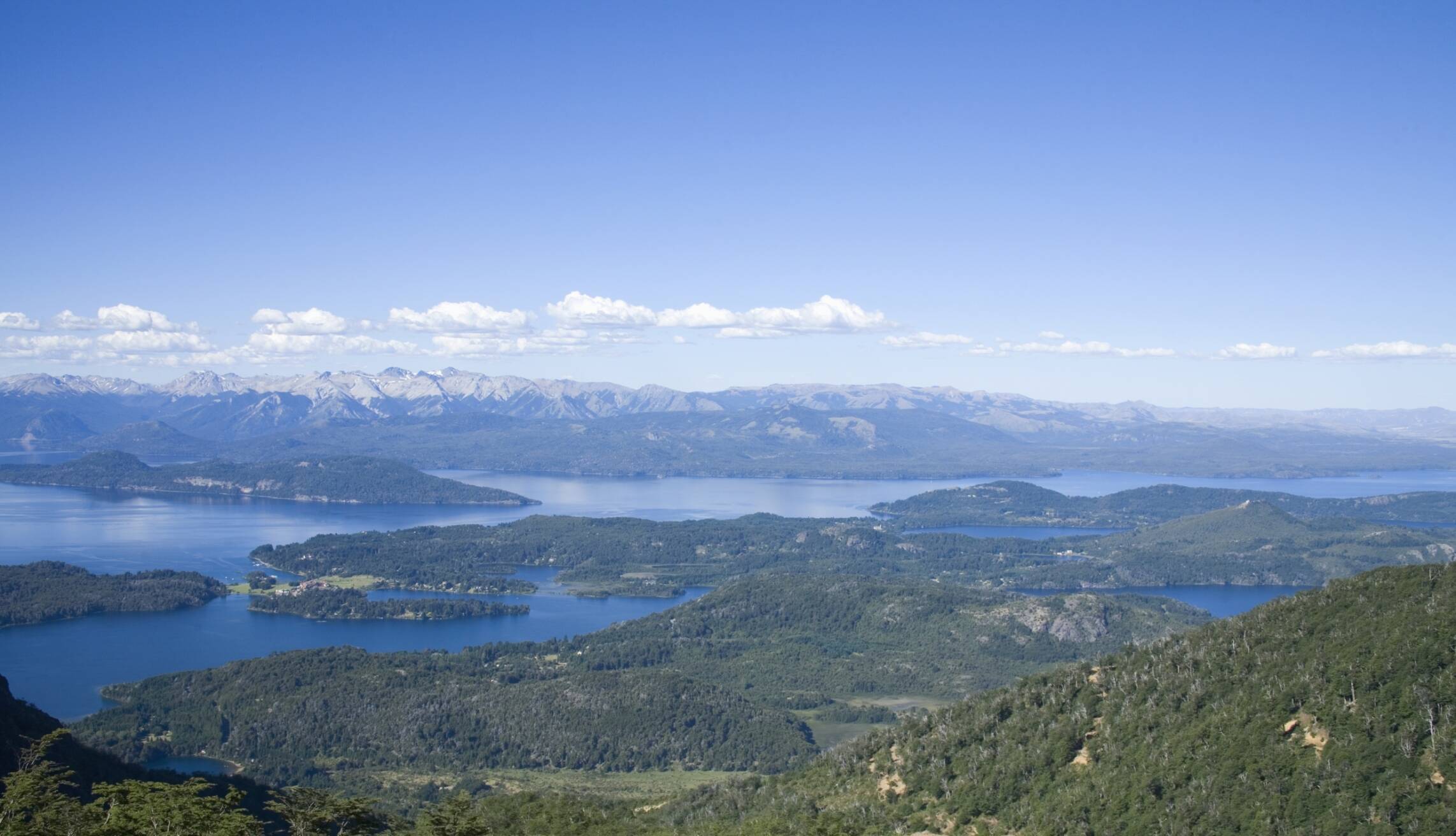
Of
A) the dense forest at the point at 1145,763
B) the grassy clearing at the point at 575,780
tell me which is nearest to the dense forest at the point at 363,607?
the grassy clearing at the point at 575,780

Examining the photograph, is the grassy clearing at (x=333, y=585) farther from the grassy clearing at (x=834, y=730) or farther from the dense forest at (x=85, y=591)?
the grassy clearing at (x=834, y=730)

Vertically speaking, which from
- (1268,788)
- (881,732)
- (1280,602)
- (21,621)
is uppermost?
(1280,602)

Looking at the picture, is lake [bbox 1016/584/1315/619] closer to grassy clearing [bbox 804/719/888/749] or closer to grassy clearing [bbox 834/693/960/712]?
grassy clearing [bbox 834/693/960/712]

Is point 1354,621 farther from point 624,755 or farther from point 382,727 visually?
point 382,727

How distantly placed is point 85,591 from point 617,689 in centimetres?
9151

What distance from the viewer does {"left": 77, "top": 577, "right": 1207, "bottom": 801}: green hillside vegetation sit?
9400cm

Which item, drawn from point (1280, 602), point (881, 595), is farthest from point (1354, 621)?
point (881, 595)

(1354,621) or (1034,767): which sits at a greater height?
(1354,621)

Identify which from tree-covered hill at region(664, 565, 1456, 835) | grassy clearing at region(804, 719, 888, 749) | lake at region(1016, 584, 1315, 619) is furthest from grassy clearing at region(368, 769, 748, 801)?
lake at region(1016, 584, 1315, 619)

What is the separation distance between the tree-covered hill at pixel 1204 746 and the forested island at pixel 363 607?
3957 inches

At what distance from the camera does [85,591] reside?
6235 inches

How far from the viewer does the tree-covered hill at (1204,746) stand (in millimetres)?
42406

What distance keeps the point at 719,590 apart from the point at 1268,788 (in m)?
121

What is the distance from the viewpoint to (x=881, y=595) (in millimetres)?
151625
